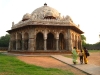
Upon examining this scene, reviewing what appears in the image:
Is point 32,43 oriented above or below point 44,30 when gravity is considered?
below

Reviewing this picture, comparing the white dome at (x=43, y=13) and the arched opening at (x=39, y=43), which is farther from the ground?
the white dome at (x=43, y=13)

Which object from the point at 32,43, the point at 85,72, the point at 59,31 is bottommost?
the point at 85,72

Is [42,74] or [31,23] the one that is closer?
[42,74]

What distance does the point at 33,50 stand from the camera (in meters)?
21.2

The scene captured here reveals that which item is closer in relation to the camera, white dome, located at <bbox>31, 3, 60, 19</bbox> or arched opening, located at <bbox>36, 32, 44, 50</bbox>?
white dome, located at <bbox>31, 3, 60, 19</bbox>

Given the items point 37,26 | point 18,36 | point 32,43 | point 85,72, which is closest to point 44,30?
point 37,26

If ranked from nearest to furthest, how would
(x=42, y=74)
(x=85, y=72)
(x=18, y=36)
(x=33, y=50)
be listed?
(x=42, y=74) < (x=85, y=72) < (x=33, y=50) < (x=18, y=36)

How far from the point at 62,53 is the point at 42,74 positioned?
14.5 m

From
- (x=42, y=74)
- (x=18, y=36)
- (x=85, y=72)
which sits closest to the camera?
(x=42, y=74)

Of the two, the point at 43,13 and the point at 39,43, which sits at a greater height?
the point at 43,13

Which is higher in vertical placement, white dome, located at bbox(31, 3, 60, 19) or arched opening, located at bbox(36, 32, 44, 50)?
white dome, located at bbox(31, 3, 60, 19)

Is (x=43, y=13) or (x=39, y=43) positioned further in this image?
(x=43, y=13)

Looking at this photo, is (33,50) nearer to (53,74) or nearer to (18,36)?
(18,36)

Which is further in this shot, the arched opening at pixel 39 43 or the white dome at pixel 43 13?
the arched opening at pixel 39 43
